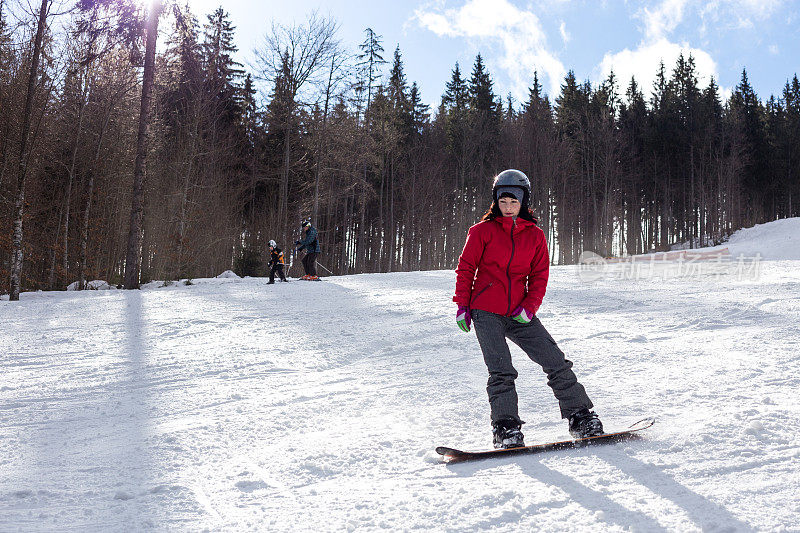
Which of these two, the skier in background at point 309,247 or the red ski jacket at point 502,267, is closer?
the red ski jacket at point 502,267

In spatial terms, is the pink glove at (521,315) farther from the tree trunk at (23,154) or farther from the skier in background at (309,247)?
the tree trunk at (23,154)

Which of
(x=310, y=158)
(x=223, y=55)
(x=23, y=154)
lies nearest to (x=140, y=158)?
(x=23, y=154)

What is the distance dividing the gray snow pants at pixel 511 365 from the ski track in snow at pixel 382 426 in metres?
0.28

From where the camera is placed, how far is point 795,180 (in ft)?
151

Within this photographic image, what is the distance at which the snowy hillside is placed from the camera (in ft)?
7.20

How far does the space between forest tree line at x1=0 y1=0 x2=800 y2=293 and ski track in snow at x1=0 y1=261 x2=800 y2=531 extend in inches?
407

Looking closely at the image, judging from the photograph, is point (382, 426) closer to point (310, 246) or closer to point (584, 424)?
point (584, 424)

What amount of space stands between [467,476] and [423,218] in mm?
36630

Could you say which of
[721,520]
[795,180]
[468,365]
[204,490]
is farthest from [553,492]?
[795,180]

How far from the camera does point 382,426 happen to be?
347cm

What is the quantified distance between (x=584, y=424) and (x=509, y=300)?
2.85 feet

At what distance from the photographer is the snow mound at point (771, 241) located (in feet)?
63.4

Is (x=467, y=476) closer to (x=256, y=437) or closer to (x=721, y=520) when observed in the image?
(x=721, y=520)

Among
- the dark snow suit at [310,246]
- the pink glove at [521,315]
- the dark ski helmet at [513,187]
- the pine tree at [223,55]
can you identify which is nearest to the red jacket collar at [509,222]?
the dark ski helmet at [513,187]
